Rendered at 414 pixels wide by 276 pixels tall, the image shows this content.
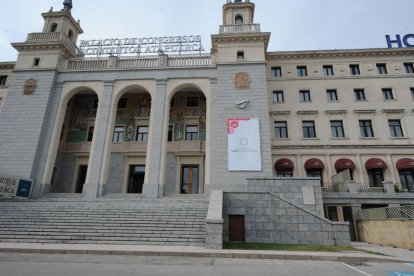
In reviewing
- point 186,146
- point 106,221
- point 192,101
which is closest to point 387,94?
point 192,101

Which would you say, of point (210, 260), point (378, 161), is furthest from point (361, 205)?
point (210, 260)

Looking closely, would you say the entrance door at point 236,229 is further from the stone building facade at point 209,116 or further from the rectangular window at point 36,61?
the rectangular window at point 36,61

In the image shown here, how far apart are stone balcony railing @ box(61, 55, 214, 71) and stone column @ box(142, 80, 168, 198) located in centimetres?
233

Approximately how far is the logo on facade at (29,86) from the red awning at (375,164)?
1297 inches

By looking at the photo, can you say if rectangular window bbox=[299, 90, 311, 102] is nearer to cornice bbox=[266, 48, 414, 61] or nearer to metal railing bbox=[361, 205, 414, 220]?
cornice bbox=[266, 48, 414, 61]

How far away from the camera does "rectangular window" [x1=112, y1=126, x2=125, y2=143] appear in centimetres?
2630

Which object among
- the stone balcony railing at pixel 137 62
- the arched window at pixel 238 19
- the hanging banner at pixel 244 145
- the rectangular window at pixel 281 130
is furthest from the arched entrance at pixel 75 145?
the rectangular window at pixel 281 130

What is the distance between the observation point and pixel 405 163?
929 inches

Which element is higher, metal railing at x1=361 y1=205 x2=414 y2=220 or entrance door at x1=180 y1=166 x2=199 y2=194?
entrance door at x1=180 y1=166 x2=199 y2=194

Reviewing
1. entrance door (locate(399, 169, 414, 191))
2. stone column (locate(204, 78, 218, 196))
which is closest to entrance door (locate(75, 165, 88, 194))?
stone column (locate(204, 78, 218, 196))

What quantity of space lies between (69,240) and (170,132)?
14.8 m

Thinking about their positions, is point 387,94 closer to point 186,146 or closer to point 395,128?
point 395,128

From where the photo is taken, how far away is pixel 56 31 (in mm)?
27219

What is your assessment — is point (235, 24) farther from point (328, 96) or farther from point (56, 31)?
point (56, 31)
